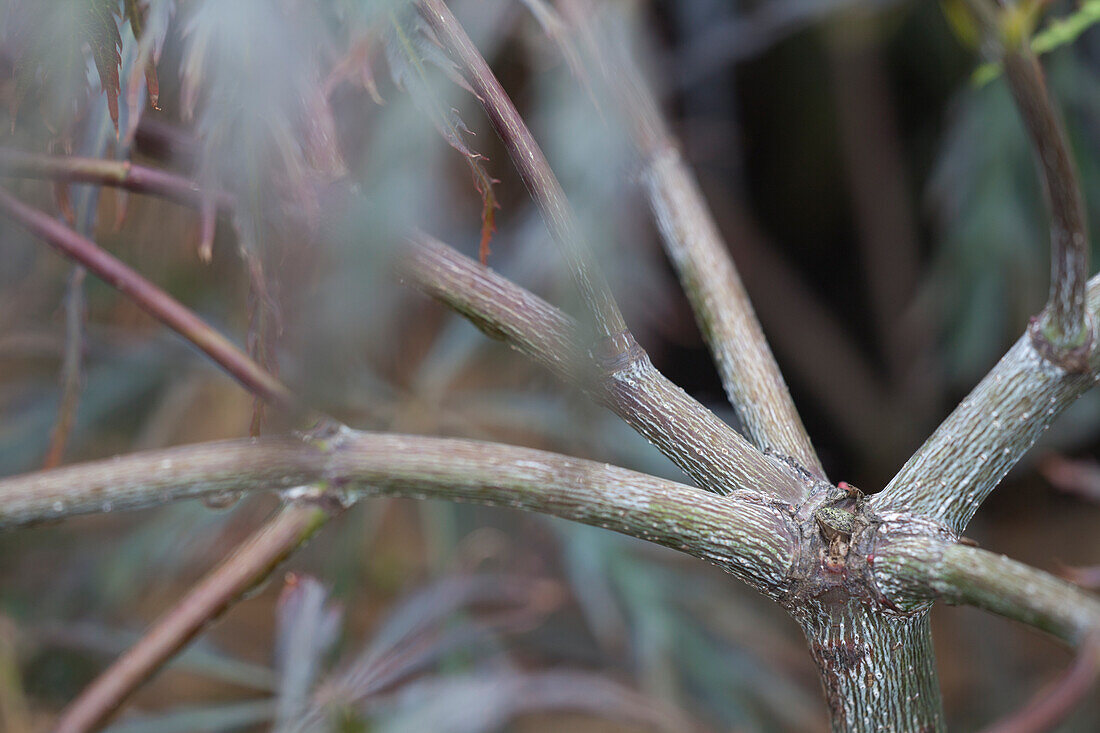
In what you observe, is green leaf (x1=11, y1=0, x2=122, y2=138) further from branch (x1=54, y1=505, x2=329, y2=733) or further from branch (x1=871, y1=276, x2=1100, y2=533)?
branch (x1=871, y1=276, x2=1100, y2=533)

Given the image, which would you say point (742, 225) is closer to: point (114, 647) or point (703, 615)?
point (703, 615)

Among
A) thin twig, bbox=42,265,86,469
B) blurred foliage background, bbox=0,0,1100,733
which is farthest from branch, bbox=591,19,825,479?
thin twig, bbox=42,265,86,469

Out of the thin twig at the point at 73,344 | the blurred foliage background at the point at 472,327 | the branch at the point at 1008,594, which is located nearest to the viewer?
the branch at the point at 1008,594

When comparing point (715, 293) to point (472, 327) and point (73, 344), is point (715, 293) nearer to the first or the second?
point (73, 344)

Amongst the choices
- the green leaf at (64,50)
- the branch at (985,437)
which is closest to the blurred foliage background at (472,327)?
the green leaf at (64,50)

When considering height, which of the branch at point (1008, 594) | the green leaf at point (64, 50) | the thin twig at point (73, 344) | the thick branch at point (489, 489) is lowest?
the branch at point (1008, 594)

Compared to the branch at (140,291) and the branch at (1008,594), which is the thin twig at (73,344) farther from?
the branch at (1008,594)
